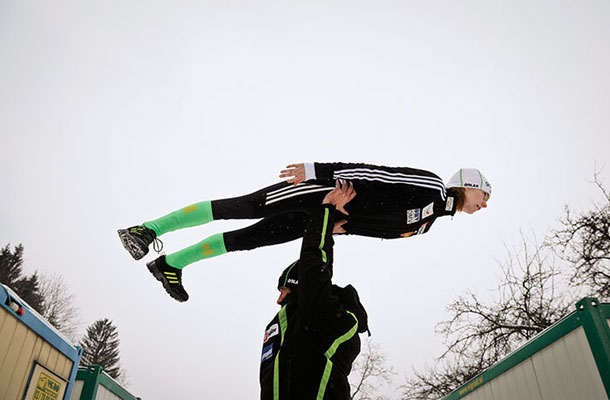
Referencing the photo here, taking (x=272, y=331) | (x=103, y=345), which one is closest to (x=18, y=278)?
(x=103, y=345)

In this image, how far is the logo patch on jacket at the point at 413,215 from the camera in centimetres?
334

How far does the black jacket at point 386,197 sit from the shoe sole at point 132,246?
4.33 feet

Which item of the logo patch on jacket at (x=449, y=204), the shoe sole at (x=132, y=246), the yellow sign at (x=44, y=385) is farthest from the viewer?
the logo patch on jacket at (x=449, y=204)

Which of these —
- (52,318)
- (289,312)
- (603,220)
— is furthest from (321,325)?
(52,318)

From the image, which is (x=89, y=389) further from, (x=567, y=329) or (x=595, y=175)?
(x=595, y=175)

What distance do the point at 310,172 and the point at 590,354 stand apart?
2.18 m

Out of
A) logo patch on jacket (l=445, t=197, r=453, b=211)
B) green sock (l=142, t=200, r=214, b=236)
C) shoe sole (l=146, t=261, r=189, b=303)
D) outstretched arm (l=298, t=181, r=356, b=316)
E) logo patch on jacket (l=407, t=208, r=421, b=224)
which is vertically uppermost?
logo patch on jacket (l=445, t=197, r=453, b=211)

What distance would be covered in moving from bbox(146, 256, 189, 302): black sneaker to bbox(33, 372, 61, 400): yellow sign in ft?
2.94

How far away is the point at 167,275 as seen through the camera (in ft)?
10.5

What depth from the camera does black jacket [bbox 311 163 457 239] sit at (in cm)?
315

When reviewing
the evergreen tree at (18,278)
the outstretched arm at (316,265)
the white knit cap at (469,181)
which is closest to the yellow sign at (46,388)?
the outstretched arm at (316,265)

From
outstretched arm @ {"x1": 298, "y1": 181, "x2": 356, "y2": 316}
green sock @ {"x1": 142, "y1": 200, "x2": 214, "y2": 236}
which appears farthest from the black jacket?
green sock @ {"x1": 142, "y1": 200, "x2": 214, "y2": 236}

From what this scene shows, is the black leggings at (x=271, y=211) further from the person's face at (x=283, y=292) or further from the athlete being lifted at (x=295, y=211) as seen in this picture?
the person's face at (x=283, y=292)

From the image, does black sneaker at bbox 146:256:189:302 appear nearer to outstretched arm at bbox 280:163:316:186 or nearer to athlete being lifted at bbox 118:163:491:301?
athlete being lifted at bbox 118:163:491:301
